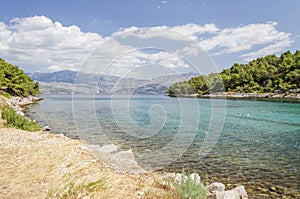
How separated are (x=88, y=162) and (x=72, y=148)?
2.72m

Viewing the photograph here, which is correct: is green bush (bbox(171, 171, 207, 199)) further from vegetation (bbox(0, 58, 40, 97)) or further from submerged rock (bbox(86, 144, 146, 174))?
vegetation (bbox(0, 58, 40, 97))

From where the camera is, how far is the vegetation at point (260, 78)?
4050 inches

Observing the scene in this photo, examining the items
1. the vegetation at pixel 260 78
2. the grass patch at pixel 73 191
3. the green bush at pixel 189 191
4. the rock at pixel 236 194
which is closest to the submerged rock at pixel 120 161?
the grass patch at pixel 73 191

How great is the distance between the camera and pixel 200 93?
14700 centimetres

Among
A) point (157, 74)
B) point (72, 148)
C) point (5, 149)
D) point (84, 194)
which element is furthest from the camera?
point (157, 74)

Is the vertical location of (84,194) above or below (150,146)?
above

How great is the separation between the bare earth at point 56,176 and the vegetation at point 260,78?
272ft

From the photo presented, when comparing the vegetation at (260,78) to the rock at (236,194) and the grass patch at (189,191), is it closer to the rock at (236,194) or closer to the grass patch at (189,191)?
the rock at (236,194)

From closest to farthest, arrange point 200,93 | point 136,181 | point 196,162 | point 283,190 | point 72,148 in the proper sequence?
point 136,181 → point 283,190 → point 72,148 → point 196,162 → point 200,93

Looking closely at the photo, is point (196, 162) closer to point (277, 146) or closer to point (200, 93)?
point (277, 146)

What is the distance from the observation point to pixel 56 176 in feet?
27.7

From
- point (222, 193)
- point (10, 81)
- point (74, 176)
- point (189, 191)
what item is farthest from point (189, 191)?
point (10, 81)

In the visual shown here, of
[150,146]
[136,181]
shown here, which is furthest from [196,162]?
[136,181]

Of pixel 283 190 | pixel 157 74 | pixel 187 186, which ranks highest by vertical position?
pixel 157 74
